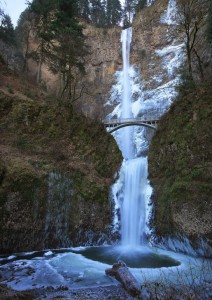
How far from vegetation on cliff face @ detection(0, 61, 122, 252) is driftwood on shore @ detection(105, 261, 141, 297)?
4.94m

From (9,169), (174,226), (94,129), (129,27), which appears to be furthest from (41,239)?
(129,27)

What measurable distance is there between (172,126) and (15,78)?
13.4 meters

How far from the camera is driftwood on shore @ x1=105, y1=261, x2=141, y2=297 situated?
7.53 meters

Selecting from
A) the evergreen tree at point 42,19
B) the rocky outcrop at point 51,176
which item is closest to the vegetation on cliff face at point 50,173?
the rocky outcrop at point 51,176

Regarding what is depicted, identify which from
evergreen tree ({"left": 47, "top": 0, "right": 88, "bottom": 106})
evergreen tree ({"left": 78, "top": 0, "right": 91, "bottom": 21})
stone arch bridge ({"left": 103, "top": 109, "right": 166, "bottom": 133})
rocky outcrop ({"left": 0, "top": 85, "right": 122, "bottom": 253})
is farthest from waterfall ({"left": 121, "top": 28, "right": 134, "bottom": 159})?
rocky outcrop ({"left": 0, "top": 85, "right": 122, "bottom": 253})

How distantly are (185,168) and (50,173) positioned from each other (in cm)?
646

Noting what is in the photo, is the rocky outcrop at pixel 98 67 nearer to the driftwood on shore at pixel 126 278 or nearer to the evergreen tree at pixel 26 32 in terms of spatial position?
the evergreen tree at pixel 26 32

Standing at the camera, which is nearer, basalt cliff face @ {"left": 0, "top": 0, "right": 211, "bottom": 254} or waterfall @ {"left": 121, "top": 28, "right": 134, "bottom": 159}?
basalt cliff face @ {"left": 0, "top": 0, "right": 211, "bottom": 254}

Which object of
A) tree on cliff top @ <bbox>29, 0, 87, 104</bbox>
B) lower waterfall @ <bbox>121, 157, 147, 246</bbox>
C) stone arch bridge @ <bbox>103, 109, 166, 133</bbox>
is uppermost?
tree on cliff top @ <bbox>29, 0, 87, 104</bbox>

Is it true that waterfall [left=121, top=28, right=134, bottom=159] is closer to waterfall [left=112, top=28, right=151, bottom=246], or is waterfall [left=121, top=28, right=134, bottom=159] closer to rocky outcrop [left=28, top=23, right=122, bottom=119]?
rocky outcrop [left=28, top=23, right=122, bottom=119]

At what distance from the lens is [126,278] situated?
8.23 meters

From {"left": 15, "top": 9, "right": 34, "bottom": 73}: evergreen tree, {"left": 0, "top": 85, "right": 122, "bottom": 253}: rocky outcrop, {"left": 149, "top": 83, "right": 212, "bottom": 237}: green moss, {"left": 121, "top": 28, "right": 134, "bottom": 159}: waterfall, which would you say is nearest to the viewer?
{"left": 149, "top": 83, "right": 212, "bottom": 237}: green moss

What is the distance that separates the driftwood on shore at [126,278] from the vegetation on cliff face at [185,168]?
13.8 feet

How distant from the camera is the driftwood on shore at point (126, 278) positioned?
7.53m
